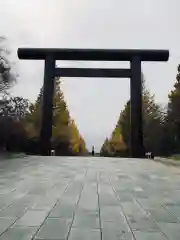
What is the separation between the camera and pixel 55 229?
14.7 ft

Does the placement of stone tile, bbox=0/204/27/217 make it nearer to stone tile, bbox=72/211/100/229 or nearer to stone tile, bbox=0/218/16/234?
stone tile, bbox=0/218/16/234

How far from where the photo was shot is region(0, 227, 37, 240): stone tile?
159 inches

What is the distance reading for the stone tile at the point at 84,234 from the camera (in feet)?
13.6

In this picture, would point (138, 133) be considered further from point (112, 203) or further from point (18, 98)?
point (112, 203)

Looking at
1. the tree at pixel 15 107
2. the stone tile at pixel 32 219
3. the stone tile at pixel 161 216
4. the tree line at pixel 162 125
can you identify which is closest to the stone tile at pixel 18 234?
the stone tile at pixel 32 219

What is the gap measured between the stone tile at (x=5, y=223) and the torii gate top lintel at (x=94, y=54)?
2108 cm

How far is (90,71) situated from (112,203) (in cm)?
1966

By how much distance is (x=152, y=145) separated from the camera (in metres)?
36.5

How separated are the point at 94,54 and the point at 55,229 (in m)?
21.7

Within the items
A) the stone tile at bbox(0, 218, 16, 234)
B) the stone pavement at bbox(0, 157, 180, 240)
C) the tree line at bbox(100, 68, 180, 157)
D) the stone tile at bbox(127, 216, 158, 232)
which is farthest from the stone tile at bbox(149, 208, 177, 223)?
the tree line at bbox(100, 68, 180, 157)

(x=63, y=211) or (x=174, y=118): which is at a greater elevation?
(x=174, y=118)

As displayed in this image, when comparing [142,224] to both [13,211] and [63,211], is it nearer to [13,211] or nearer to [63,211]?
[63,211]

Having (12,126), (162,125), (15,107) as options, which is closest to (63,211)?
(12,126)

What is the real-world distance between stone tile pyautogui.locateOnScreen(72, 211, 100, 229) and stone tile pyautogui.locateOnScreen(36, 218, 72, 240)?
0.37ft
